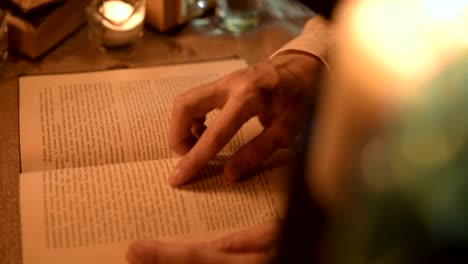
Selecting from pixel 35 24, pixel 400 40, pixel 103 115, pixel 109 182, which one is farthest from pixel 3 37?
pixel 400 40

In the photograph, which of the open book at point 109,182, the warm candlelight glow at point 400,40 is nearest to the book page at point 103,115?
the open book at point 109,182

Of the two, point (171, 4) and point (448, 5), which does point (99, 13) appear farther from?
point (448, 5)

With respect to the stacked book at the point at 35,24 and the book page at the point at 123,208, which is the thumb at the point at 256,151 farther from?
the stacked book at the point at 35,24

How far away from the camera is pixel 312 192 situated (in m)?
0.28

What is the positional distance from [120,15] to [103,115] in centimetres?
17

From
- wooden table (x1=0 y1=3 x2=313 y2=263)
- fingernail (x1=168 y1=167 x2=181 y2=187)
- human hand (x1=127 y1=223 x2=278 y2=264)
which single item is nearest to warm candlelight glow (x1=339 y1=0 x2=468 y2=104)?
human hand (x1=127 y1=223 x2=278 y2=264)

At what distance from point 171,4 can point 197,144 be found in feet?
1.01

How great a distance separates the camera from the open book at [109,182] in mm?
527

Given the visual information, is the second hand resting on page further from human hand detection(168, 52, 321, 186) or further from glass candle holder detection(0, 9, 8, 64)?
glass candle holder detection(0, 9, 8, 64)

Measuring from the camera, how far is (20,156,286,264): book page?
517 millimetres

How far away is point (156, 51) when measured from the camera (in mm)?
812

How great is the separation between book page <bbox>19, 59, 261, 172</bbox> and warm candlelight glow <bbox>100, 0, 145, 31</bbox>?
70mm

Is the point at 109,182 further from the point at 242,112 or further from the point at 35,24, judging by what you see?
the point at 35,24

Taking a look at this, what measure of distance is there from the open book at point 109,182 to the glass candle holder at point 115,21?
0.09m
